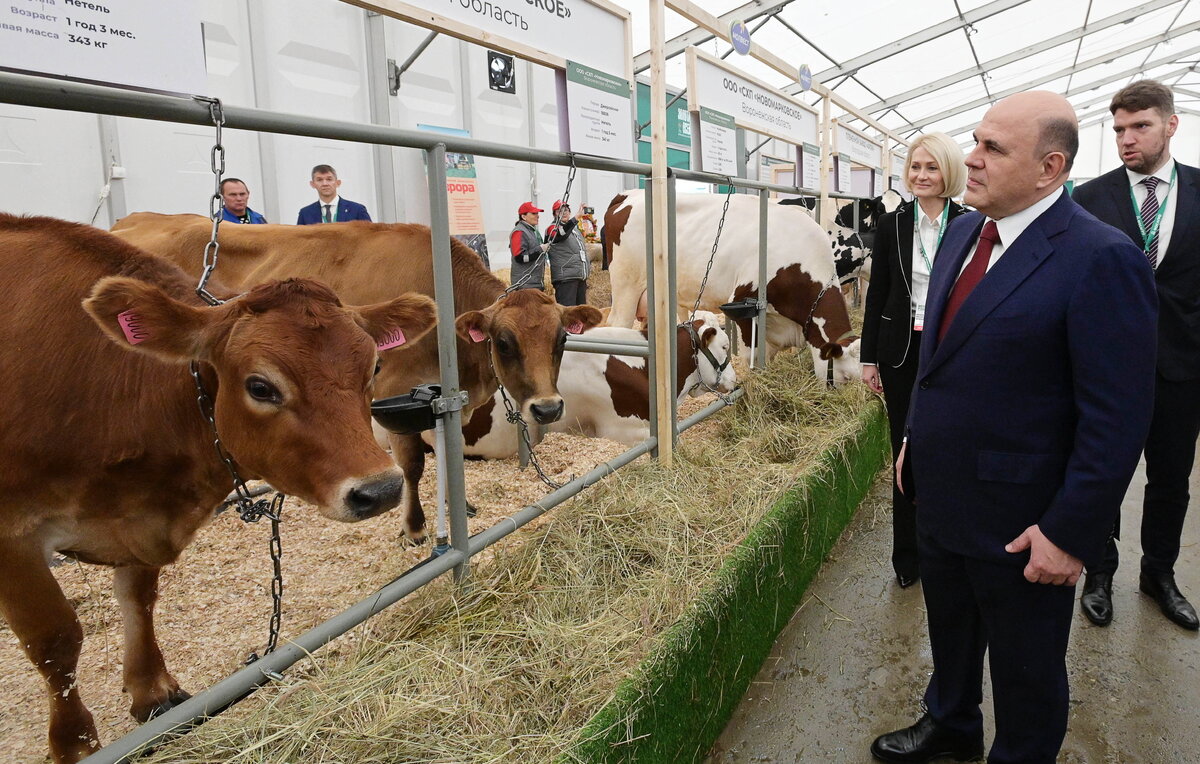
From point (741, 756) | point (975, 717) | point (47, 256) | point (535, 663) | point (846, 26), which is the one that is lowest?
point (741, 756)

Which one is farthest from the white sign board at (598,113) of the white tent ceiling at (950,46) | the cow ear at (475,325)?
the white tent ceiling at (950,46)

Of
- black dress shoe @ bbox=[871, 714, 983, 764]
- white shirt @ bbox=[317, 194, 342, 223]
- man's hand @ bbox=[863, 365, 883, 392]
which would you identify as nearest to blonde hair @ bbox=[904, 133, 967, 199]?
man's hand @ bbox=[863, 365, 883, 392]

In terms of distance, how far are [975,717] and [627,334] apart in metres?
3.34

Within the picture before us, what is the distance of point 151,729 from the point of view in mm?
1558

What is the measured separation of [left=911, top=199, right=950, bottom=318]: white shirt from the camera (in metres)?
3.07

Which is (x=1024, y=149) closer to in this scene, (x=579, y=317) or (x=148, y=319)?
(x=148, y=319)

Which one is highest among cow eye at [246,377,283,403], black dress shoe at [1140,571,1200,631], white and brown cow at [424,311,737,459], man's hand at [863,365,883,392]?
cow eye at [246,377,283,403]

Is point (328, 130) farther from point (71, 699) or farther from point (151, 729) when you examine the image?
point (71, 699)

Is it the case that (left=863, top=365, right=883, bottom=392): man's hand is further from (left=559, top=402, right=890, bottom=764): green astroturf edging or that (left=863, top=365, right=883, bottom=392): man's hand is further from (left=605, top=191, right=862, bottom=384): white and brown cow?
(left=605, top=191, right=862, bottom=384): white and brown cow

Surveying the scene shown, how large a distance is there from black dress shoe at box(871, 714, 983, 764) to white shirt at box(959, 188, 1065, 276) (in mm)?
1425

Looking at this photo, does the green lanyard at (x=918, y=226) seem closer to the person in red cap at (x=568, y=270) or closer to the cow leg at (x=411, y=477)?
Answer: the cow leg at (x=411, y=477)

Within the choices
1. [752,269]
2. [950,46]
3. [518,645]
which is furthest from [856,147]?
[950,46]

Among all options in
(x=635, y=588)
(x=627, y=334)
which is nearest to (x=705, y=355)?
(x=627, y=334)

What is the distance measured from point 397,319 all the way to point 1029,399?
66.1 inches
